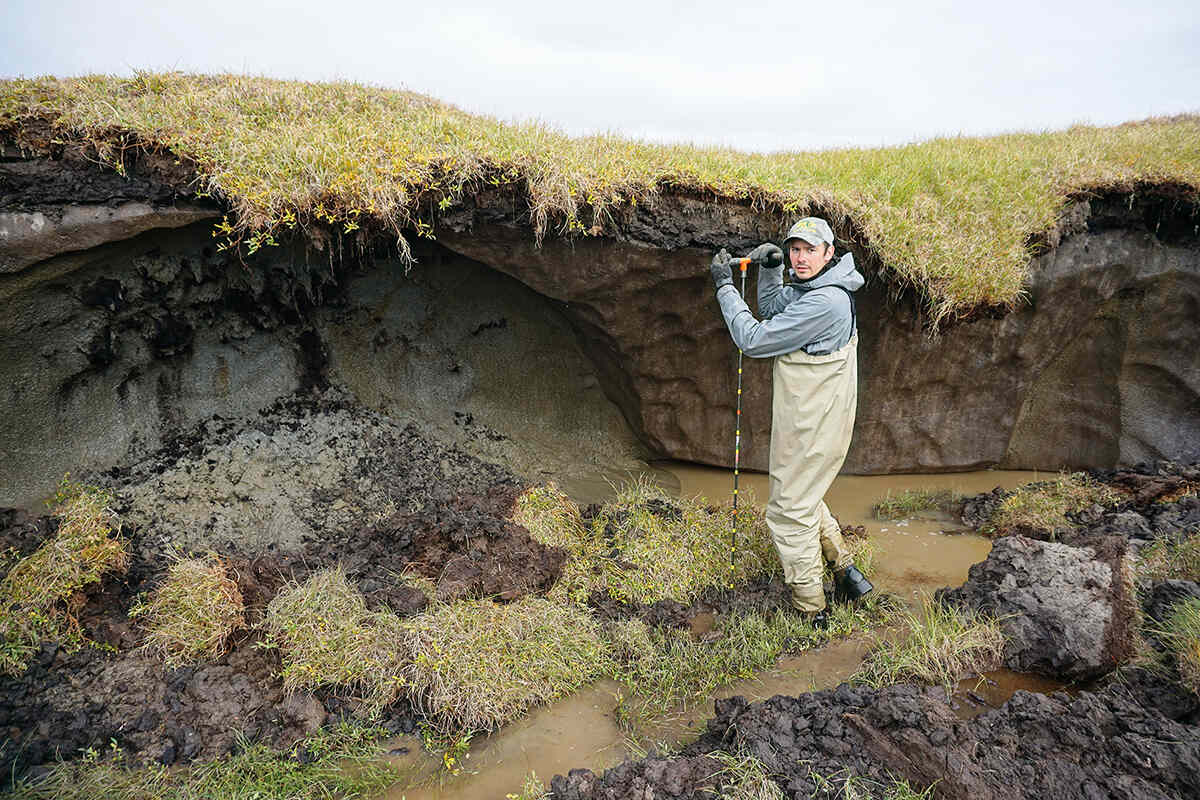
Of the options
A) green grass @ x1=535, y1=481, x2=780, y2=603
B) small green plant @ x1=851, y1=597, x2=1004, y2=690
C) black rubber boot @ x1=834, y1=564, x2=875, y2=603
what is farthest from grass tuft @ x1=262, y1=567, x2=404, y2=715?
black rubber boot @ x1=834, y1=564, x2=875, y2=603

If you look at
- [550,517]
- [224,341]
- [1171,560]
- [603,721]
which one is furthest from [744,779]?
[224,341]

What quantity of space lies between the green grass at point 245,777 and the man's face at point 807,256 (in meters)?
3.19

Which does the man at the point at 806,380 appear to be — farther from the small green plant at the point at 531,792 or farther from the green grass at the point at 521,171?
the small green plant at the point at 531,792

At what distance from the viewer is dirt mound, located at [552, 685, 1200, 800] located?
2.36 m

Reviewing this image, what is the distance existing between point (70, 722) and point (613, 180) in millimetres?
4249

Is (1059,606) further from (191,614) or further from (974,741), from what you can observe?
(191,614)

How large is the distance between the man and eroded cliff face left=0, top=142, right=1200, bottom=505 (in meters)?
1.49

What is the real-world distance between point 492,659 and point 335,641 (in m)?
0.81

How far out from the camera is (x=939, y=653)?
10.8ft

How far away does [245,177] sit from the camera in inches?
157

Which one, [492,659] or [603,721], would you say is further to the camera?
[492,659]

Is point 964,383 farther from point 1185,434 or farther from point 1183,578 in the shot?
point 1183,578

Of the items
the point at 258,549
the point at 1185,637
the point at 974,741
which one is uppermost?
the point at 1185,637

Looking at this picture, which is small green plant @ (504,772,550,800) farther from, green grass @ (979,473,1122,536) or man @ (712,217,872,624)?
green grass @ (979,473,1122,536)
